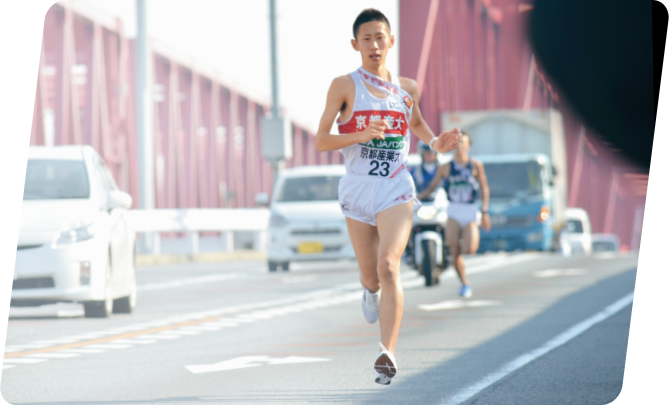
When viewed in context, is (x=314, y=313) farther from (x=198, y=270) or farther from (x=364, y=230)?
(x=198, y=270)

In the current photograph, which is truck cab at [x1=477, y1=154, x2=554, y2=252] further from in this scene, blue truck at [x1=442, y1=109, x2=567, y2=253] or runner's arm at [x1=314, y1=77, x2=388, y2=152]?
runner's arm at [x1=314, y1=77, x2=388, y2=152]

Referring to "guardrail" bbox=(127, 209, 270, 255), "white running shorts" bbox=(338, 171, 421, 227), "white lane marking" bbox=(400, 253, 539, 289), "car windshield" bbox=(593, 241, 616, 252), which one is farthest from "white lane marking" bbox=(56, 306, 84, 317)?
"car windshield" bbox=(593, 241, 616, 252)

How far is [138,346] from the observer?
9039mm

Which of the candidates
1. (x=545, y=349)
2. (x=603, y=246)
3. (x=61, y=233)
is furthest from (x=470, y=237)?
(x=603, y=246)

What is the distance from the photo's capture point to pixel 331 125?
20.3 feet

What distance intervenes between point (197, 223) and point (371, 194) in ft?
63.5

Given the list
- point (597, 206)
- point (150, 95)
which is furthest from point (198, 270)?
point (597, 206)

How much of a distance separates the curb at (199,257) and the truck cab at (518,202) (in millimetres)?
4696

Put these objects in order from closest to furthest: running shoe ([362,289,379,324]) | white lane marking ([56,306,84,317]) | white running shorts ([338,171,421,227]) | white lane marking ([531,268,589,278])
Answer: white running shorts ([338,171,421,227]) < running shoe ([362,289,379,324]) < white lane marking ([56,306,84,317]) < white lane marking ([531,268,589,278])

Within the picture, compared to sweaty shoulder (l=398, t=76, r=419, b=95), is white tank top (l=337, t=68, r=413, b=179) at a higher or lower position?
lower

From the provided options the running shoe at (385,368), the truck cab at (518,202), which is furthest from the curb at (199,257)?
the running shoe at (385,368)

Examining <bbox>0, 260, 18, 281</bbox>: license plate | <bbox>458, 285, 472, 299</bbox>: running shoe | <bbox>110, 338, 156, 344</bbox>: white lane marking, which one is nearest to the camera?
<bbox>110, 338, 156, 344</bbox>: white lane marking

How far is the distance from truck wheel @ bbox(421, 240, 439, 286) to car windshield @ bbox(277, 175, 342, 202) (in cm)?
485

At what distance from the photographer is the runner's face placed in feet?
20.2
